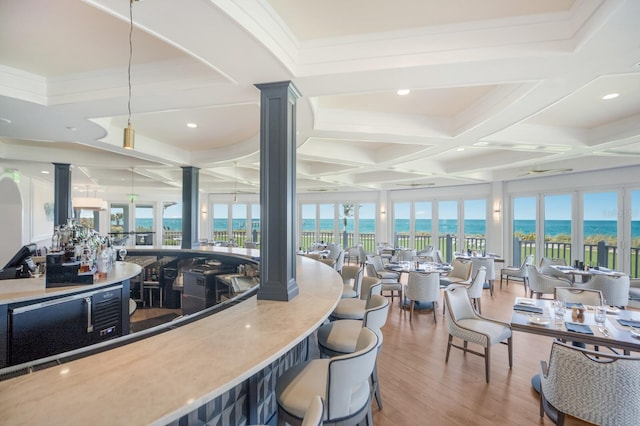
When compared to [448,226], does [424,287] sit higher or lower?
lower

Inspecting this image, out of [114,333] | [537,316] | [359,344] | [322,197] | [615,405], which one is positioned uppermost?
[322,197]

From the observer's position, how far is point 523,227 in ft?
26.9

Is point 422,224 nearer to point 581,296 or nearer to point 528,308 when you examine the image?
point 581,296

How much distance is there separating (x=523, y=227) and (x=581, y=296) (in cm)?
537

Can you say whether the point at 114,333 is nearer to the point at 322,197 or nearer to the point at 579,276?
the point at 579,276

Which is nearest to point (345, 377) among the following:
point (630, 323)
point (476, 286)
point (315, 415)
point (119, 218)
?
point (315, 415)

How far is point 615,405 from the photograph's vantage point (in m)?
1.93

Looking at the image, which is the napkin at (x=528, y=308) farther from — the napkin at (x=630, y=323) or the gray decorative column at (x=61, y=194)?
the gray decorative column at (x=61, y=194)

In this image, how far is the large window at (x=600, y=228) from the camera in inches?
253

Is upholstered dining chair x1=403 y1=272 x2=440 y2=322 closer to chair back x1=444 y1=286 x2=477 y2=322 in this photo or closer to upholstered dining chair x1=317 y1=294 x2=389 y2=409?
chair back x1=444 y1=286 x2=477 y2=322

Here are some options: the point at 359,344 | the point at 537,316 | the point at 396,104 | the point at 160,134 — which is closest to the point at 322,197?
the point at 160,134

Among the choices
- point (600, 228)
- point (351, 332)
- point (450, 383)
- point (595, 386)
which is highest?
point (600, 228)

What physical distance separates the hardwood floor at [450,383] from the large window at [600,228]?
4234 mm

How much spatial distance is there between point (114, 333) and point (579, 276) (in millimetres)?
8196
